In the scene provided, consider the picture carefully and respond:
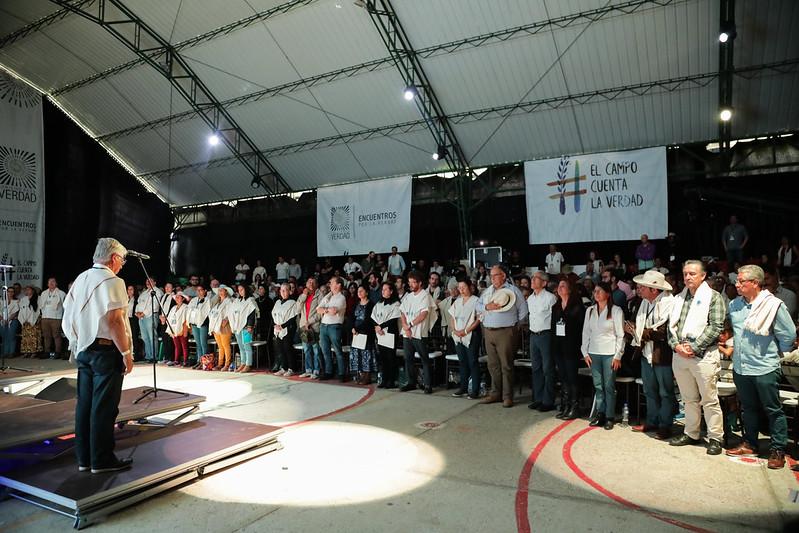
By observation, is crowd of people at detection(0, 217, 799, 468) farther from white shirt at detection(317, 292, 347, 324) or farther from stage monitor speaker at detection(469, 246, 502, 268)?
stage monitor speaker at detection(469, 246, 502, 268)

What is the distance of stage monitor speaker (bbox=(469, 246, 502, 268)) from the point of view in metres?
12.7

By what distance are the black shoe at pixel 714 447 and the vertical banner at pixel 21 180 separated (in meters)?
16.4

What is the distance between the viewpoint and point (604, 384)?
5.36m

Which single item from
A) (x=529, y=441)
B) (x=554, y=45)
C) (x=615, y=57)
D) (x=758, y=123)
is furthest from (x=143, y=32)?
(x=758, y=123)

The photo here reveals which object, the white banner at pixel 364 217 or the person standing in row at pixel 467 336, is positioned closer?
the person standing in row at pixel 467 336

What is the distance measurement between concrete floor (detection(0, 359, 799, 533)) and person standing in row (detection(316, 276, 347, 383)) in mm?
2451

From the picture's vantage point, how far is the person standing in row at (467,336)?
6.79 m

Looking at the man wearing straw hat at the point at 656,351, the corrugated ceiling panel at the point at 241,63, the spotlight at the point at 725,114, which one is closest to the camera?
the man wearing straw hat at the point at 656,351

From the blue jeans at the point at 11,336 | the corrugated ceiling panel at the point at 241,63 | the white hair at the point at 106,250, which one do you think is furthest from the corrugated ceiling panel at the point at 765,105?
the blue jeans at the point at 11,336

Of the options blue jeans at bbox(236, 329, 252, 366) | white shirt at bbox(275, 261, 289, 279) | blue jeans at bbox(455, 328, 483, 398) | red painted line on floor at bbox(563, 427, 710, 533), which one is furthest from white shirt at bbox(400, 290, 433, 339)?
white shirt at bbox(275, 261, 289, 279)

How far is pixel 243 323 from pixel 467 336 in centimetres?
453

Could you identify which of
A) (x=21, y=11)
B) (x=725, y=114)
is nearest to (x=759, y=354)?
(x=725, y=114)

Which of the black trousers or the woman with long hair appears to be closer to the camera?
the black trousers

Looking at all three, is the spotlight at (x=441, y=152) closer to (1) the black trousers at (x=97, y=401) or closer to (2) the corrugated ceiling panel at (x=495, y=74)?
(2) the corrugated ceiling panel at (x=495, y=74)
